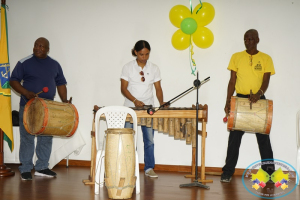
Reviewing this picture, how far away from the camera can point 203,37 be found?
5191 millimetres

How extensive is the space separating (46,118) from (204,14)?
2.56 metres

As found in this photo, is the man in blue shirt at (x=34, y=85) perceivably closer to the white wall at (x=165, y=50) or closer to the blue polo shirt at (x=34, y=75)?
the blue polo shirt at (x=34, y=75)

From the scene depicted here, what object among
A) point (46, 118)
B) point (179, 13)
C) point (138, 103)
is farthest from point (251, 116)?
point (46, 118)

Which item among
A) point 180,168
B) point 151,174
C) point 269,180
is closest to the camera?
point 269,180

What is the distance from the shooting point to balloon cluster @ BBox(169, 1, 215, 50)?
16.9ft

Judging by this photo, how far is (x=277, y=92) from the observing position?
527 cm

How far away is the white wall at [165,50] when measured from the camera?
5262 millimetres

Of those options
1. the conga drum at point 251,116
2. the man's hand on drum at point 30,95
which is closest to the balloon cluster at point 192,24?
the conga drum at point 251,116

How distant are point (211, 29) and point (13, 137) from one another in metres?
3.41

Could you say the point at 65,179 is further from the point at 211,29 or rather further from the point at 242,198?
the point at 211,29

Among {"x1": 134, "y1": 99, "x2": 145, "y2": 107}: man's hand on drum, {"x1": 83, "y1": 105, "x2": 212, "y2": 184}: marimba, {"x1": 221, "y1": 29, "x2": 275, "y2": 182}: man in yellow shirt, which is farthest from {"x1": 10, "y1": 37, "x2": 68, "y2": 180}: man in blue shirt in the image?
{"x1": 221, "y1": 29, "x2": 275, "y2": 182}: man in yellow shirt

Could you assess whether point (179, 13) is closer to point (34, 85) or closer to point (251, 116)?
point (251, 116)

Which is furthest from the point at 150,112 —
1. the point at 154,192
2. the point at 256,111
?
the point at 256,111

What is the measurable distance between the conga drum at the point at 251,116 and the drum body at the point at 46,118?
1.99 metres
